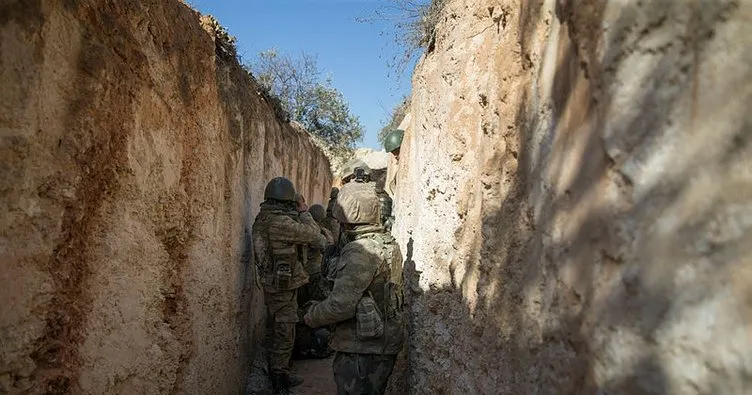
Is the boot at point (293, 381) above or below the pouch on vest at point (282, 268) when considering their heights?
below

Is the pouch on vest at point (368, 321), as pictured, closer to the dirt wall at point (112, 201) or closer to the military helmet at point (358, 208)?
the military helmet at point (358, 208)

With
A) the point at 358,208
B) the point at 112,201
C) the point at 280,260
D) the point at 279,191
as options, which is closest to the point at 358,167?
the point at 279,191

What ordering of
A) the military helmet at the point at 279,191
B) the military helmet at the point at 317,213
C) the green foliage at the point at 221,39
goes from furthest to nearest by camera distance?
the military helmet at the point at 317,213 → the military helmet at the point at 279,191 → the green foliage at the point at 221,39

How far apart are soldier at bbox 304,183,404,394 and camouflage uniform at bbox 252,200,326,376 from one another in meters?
1.47

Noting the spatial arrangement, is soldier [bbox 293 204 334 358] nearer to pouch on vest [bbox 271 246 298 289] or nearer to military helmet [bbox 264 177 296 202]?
pouch on vest [bbox 271 246 298 289]

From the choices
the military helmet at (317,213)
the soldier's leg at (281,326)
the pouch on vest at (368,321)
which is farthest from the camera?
the military helmet at (317,213)

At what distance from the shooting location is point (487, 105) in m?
2.27

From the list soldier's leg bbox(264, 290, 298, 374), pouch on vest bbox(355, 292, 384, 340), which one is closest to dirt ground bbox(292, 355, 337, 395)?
soldier's leg bbox(264, 290, 298, 374)

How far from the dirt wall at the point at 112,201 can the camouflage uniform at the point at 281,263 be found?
0.64 m

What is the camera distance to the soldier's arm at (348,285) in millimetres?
3186

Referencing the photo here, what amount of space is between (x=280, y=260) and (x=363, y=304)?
1.91m

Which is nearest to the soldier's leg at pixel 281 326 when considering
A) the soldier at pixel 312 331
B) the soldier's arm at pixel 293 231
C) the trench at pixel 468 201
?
the soldier's arm at pixel 293 231

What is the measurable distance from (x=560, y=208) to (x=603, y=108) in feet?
1.01

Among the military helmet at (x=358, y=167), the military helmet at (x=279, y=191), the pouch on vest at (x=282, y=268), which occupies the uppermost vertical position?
the military helmet at (x=358, y=167)
